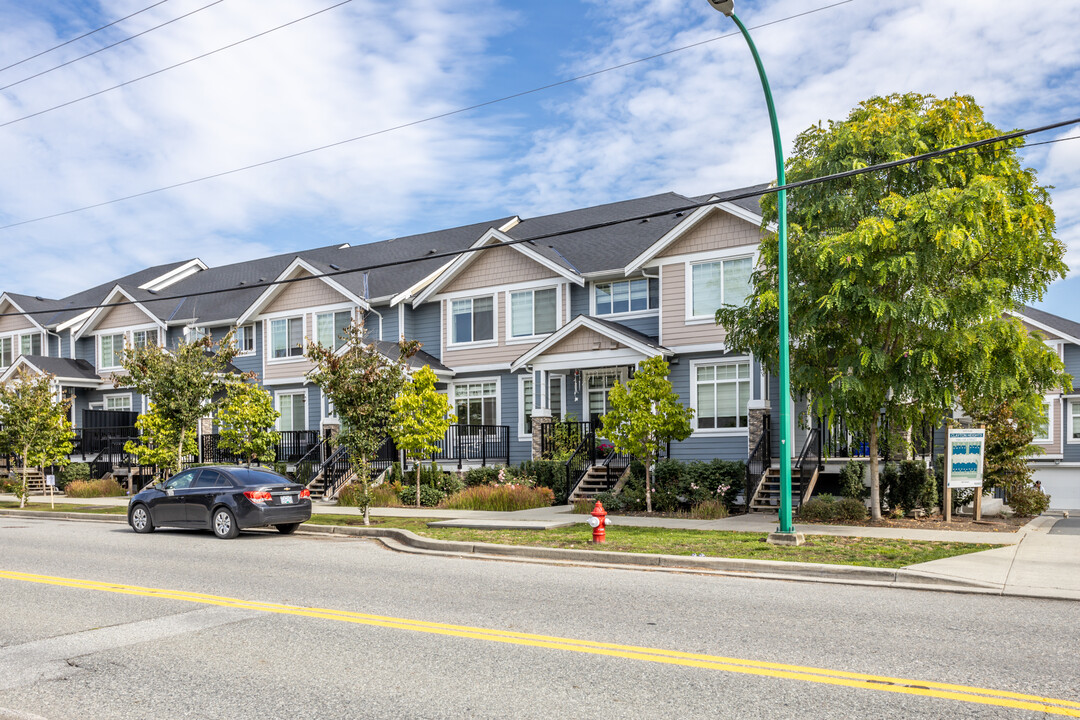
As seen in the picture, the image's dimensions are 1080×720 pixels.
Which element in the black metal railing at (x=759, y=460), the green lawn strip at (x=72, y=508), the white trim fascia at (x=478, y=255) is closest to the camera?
the black metal railing at (x=759, y=460)

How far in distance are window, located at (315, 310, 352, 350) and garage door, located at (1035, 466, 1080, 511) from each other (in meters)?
25.1

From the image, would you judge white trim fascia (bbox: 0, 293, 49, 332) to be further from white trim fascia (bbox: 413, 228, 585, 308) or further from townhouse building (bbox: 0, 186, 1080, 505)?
white trim fascia (bbox: 413, 228, 585, 308)

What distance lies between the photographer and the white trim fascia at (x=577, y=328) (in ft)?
80.8

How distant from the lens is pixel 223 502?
17578 millimetres

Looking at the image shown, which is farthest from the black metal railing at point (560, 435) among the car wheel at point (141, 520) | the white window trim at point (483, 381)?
the car wheel at point (141, 520)

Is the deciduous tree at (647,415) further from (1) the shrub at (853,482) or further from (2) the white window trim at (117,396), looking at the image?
(2) the white window trim at (117,396)

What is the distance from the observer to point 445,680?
6695 mm

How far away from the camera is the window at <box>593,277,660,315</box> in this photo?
→ 26266 millimetres

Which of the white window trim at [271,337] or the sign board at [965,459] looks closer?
the sign board at [965,459]

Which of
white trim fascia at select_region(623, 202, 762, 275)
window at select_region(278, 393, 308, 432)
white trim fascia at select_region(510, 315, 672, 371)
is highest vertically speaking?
white trim fascia at select_region(623, 202, 762, 275)

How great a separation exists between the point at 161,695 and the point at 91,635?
2488mm

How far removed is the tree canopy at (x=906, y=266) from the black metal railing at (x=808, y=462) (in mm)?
1852

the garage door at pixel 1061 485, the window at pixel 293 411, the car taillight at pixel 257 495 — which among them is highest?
the window at pixel 293 411

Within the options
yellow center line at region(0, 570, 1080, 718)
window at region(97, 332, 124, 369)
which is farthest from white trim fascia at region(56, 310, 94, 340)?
yellow center line at region(0, 570, 1080, 718)
